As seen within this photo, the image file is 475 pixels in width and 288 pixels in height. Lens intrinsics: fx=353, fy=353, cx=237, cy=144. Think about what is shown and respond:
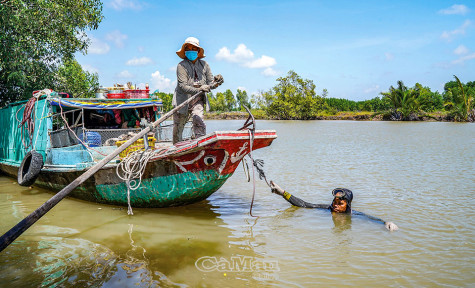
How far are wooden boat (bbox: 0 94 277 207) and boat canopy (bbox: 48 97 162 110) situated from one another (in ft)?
0.06

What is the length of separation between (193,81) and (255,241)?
8.29 feet

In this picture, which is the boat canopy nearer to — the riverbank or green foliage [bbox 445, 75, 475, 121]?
green foliage [bbox 445, 75, 475, 121]

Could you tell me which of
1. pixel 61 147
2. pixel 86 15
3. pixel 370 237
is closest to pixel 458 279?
pixel 370 237

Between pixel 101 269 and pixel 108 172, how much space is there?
217 centimetres

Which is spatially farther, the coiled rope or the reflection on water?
the coiled rope

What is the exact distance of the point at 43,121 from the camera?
7281mm

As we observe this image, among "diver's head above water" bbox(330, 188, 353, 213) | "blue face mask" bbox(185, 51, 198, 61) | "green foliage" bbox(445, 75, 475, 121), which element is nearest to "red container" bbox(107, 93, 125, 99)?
"blue face mask" bbox(185, 51, 198, 61)

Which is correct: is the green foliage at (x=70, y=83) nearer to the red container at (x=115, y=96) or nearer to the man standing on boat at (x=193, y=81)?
the red container at (x=115, y=96)

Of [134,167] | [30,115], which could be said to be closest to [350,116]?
[30,115]

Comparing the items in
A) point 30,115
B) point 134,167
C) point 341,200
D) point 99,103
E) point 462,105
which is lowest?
point 341,200

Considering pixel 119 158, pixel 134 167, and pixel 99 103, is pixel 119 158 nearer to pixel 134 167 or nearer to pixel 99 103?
pixel 134 167

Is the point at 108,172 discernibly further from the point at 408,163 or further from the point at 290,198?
the point at 408,163

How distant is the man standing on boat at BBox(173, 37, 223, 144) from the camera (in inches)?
204

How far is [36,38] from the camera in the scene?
9617 mm
